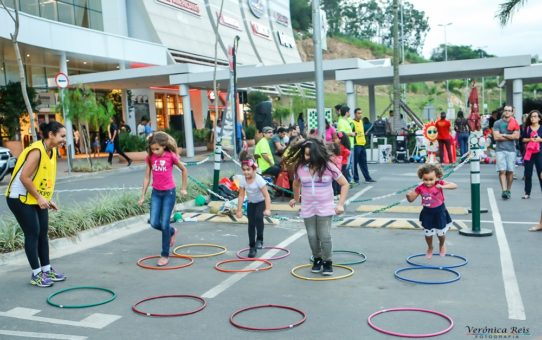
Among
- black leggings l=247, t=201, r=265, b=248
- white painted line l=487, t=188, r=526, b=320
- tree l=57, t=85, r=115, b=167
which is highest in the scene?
tree l=57, t=85, r=115, b=167

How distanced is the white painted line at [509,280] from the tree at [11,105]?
2231 centimetres

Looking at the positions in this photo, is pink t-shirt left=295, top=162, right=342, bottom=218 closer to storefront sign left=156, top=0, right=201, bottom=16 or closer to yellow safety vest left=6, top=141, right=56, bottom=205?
yellow safety vest left=6, top=141, right=56, bottom=205

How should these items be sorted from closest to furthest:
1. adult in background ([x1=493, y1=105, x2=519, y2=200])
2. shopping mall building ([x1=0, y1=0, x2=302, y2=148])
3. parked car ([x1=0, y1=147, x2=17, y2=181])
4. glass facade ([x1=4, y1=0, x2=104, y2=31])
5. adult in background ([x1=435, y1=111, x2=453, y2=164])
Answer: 1. adult in background ([x1=493, y1=105, x2=519, y2=200])
2. parked car ([x1=0, y1=147, x2=17, y2=181])
3. adult in background ([x1=435, y1=111, x2=453, y2=164])
4. shopping mall building ([x1=0, y1=0, x2=302, y2=148])
5. glass facade ([x1=4, y1=0, x2=104, y2=31])

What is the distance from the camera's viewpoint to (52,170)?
626 centimetres

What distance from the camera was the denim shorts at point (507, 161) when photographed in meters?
11.4

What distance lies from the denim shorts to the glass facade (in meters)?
25.1

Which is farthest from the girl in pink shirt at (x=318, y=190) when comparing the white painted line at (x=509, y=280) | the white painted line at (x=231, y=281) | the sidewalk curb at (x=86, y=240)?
the sidewalk curb at (x=86, y=240)

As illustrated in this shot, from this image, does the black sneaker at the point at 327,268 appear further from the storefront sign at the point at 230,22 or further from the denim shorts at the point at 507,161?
the storefront sign at the point at 230,22

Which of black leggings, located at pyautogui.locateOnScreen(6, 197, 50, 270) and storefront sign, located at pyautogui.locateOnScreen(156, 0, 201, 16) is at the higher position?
storefront sign, located at pyautogui.locateOnScreen(156, 0, 201, 16)

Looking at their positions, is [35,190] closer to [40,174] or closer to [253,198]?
[40,174]

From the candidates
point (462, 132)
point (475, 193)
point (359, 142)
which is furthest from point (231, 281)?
point (462, 132)

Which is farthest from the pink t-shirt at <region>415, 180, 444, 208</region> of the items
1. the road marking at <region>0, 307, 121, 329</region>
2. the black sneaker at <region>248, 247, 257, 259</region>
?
the road marking at <region>0, 307, 121, 329</region>

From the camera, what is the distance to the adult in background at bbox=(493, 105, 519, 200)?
449 inches

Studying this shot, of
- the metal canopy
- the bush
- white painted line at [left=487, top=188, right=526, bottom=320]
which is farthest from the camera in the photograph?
the bush
